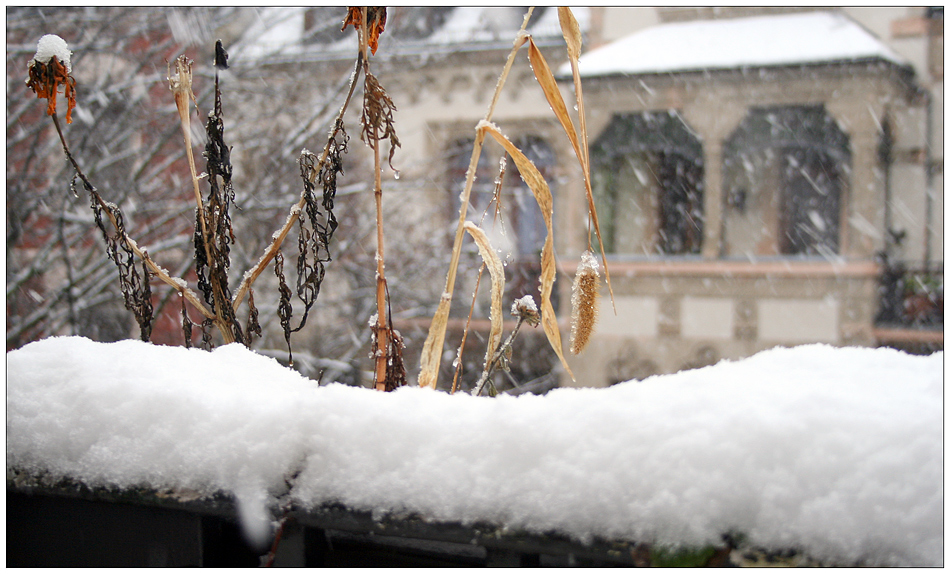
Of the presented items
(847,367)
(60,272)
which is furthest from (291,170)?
(847,367)

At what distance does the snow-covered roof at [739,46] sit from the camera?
7668 mm

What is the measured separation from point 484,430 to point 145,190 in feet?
18.4

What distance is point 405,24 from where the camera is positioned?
19.6 feet

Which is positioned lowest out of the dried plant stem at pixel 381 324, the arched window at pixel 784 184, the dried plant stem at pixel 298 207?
the dried plant stem at pixel 381 324

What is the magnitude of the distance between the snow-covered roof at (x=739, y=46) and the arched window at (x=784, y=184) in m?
0.72

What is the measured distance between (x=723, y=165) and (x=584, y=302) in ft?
28.2

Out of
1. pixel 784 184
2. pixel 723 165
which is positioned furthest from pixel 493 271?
pixel 784 184

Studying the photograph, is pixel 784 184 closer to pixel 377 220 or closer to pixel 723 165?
pixel 723 165

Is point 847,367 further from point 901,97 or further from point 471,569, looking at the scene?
point 901,97

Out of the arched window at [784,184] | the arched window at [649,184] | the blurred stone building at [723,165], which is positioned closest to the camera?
the blurred stone building at [723,165]

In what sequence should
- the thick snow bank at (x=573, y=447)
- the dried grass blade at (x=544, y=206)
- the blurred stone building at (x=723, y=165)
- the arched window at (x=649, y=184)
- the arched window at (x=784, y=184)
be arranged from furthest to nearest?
the arched window at (x=649, y=184), the arched window at (x=784, y=184), the blurred stone building at (x=723, y=165), the dried grass blade at (x=544, y=206), the thick snow bank at (x=573, y=447)

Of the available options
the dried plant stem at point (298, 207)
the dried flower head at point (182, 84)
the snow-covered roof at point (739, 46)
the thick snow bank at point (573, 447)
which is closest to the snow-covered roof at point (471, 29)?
the snow-covered roof at point (739, 46)

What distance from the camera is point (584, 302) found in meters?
0.80

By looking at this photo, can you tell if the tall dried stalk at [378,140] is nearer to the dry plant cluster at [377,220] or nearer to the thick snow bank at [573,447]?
the dry plant cluster at [377,220]
